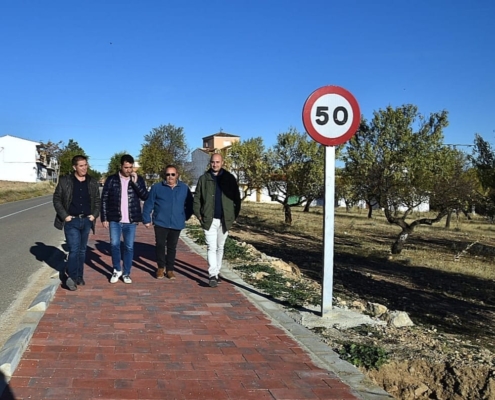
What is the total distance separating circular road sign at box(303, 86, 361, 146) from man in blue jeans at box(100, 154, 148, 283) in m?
2.86

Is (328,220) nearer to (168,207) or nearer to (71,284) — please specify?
(168,207)

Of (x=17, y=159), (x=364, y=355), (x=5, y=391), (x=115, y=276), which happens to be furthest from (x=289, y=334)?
(x=17, y=159)

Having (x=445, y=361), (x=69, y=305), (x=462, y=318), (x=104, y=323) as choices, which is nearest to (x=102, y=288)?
(x=69, y=305)

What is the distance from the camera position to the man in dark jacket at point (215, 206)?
23.8ft

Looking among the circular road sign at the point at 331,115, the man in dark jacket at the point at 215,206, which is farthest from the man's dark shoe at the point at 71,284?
the circular road sign at the point at 331,115

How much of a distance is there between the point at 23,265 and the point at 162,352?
20.6 feet

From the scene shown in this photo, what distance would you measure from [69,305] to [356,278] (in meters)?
8.52

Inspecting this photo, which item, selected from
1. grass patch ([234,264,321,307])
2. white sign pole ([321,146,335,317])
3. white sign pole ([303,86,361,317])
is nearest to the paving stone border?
grass patch ([234,264,321,307])

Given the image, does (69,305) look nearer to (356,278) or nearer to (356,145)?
(356,278)

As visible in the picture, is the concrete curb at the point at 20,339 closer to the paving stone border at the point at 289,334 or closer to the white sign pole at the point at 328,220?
the paving stone border at the point at 289,334

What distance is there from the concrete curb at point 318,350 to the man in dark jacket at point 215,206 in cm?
65

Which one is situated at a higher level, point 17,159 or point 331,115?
point 17,159

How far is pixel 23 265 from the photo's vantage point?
9.70 meters

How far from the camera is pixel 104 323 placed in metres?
5.34
